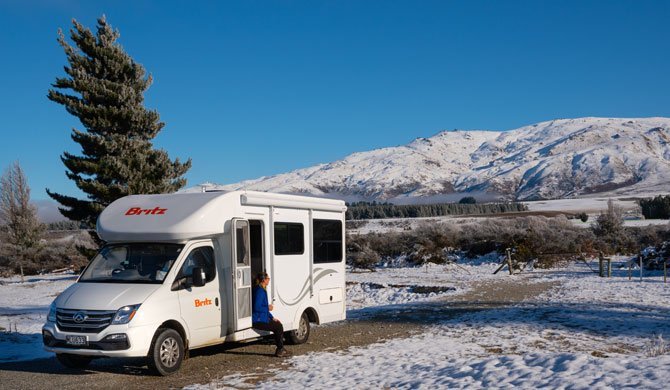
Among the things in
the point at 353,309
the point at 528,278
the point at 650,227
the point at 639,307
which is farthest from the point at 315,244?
the point at 650,227

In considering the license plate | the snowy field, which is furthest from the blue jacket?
the license plate

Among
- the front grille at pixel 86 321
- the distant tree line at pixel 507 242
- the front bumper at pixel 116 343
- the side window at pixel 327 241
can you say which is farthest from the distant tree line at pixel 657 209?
the front grille at pixel 86 321

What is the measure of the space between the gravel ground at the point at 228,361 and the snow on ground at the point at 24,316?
1.81 meters

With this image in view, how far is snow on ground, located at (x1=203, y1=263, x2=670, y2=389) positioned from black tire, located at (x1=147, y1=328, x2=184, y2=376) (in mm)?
946

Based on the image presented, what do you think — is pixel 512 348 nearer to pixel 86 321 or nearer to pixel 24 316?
pixel 86 321

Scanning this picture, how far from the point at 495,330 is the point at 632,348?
3222 mm

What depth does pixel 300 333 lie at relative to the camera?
1384cm

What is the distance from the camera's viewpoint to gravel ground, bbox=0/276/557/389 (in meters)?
10.3

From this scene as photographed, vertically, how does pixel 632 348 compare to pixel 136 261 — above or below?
below

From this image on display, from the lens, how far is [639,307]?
19219 mm

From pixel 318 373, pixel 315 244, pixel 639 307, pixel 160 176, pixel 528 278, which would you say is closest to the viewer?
pixel 318 373

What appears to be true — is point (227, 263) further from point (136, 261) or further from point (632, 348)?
point (632, 348)

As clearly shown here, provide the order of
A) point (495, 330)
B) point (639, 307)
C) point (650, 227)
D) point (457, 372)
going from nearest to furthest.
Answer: point (457, 372), point (495, 330), point (639, 307), point (650, 227)

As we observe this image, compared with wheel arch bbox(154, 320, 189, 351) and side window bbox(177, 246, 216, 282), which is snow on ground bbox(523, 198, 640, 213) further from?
wheel arch bbox(154, 320, 189, 351)
